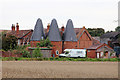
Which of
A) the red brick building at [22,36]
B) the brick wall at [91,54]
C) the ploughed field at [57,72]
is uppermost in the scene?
the red brick building at [22,36]

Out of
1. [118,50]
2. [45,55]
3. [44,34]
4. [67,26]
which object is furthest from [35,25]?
[118,50]

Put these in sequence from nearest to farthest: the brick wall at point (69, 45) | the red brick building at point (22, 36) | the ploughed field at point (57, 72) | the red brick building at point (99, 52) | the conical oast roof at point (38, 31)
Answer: the ploughed field at point (57, 72) < the red brick building at point (99, 52) < the conical oast roof at point (38, 31) < the brick wall at point (69, 45) < the red brick building at point (22, 36)

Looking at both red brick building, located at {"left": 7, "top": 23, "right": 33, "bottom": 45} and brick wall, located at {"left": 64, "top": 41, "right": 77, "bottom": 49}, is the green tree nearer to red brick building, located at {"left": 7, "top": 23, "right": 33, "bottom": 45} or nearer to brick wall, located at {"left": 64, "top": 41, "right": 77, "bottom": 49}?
brick wall, located at {"left": 64, "top": 41, "right": 77, "bottom": 49}

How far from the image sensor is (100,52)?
73.6 meters

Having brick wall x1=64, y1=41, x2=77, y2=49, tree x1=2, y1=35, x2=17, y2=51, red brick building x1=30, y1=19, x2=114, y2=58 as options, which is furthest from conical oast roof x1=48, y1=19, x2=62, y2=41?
tree x1=2, y1=35, x2=17, y2=51

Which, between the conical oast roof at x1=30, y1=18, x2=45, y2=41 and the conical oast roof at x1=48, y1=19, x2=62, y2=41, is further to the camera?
the conical oast roof at x1=30, y1=18, x2=45, y2=41

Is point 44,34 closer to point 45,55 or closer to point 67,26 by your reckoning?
point 67,26

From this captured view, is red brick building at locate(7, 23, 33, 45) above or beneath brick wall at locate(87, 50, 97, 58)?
above

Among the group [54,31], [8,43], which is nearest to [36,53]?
[8,43]

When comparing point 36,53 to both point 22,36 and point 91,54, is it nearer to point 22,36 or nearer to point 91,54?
point 91,54

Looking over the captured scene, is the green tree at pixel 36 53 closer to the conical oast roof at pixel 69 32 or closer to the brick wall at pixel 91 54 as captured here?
the brick wall at pixel 91 54

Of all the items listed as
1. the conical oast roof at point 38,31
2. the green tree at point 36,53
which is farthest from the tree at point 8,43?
the green tree at point 36,53

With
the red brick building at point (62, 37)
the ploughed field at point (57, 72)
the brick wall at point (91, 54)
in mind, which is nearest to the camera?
the ploughed field at point (57, 72)

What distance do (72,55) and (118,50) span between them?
21.4m
